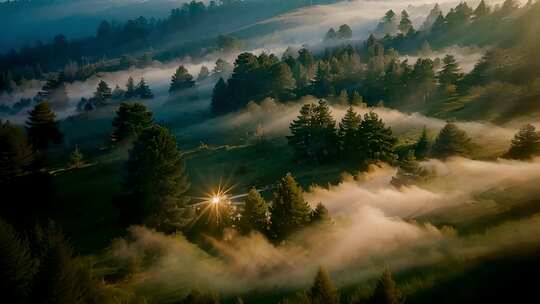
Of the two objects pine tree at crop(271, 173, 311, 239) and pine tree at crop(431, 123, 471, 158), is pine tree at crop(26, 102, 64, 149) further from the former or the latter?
pine tree at crop(431, 123, 471, 158)

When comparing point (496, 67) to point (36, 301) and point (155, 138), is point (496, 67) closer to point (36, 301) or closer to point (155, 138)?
point (155, 138)

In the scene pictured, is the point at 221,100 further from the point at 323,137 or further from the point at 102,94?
the point at 323,137

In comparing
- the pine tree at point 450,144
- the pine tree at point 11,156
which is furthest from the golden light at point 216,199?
the pine tree at point 450,144

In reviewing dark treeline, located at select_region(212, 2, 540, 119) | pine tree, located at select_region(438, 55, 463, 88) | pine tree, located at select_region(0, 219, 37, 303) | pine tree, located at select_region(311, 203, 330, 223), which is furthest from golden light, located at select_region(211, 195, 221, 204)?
pine tree, located at select_region(438, 55, 463, 88)

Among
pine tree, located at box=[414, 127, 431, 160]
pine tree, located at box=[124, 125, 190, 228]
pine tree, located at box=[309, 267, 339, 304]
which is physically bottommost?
pine tree, located at box=[414, 127, 431, 160]

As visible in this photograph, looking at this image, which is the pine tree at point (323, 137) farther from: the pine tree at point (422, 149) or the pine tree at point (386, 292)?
the pine tree at point (386, 292)

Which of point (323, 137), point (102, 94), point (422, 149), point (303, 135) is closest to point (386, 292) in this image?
point (422, 149)

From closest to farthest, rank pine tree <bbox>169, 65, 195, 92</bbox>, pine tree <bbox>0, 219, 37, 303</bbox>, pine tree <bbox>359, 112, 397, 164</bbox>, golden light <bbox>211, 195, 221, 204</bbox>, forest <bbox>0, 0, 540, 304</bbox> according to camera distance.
→ 1. pine tree <bbox>0, 219, 37, 303</bbox>
2. forest <bbox>0, 0, 540, 304</bbox>
3. golden light <bbox>211, 195, 221, 204</bbox>
4. pine tree <bbox>359, 112, 397, 164</bbox>
5. pine tree <bbox>169, 65, 195, 92</bbox>
